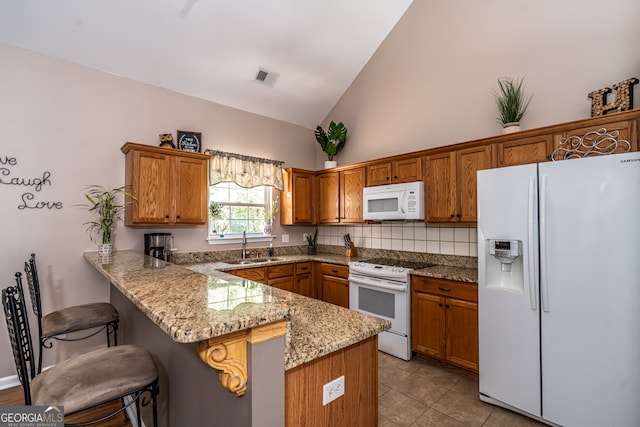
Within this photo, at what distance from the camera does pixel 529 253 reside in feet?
6.90

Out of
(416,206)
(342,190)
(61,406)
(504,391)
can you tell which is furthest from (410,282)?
(61,406)

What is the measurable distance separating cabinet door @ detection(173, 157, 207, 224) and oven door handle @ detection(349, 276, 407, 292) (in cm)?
188

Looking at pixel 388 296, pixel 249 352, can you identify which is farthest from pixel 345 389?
pixel 388 296

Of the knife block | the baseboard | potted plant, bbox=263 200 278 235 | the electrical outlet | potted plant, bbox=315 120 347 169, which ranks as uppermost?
potted plant, bbox=315 120 347 169

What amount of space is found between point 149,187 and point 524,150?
11.7ft

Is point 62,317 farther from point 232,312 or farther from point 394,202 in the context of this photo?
point 394,202

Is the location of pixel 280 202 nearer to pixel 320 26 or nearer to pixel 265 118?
pixel 265 118

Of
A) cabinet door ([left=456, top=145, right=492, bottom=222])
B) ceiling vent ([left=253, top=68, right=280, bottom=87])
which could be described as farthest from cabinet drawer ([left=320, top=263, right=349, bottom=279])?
ceiling vent ([left=253, top=68, right=280, bottom=87])

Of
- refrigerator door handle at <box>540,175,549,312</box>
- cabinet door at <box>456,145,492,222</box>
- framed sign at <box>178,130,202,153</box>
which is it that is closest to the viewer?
refrigerator door handle at <box>540,175,549,312</box>

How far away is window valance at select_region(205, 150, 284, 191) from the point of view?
12.8 ft

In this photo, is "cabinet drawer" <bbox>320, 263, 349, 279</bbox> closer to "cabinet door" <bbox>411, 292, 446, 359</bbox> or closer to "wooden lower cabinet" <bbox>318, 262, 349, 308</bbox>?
"wooden lower cabinet" <bbox>318, 262, 349, 308</bbox>

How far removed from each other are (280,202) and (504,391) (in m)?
3.43

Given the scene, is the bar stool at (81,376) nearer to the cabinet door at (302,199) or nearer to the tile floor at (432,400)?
the tile floor at (432,400)

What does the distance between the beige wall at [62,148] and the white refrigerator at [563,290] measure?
135 inches
